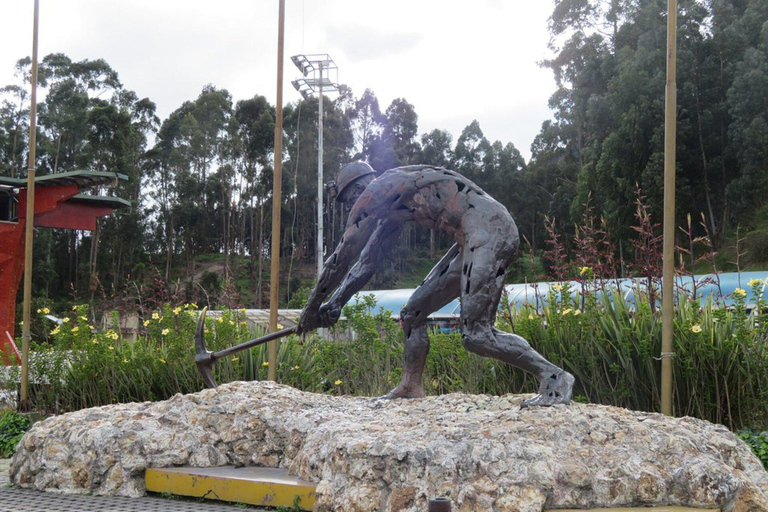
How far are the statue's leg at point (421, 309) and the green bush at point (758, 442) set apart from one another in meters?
2.16

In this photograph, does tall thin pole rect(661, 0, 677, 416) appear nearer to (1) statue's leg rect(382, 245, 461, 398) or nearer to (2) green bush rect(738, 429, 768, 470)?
(2) green bush rect(738, 429, 768, 470)

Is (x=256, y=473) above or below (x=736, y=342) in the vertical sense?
below

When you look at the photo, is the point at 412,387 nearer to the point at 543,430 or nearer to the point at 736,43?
the point at 543,430

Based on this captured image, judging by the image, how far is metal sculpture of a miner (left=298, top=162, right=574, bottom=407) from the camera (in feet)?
16.0

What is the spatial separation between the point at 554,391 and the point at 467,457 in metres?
0.96

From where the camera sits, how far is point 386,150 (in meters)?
42.5

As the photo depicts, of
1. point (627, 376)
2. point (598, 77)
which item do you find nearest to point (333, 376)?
point (627, 376)

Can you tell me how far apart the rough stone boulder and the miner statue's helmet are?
158 centimetres

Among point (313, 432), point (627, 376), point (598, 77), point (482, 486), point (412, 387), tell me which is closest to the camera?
point (482, 486)

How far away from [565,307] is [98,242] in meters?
38.2

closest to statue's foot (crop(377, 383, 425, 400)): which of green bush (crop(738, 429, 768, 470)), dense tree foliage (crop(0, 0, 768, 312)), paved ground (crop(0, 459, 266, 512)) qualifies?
paved ground (crop(0, 459, 266, 512))

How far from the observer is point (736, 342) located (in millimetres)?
5879

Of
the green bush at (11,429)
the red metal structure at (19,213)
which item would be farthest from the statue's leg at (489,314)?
the red metal structure at (19,213)

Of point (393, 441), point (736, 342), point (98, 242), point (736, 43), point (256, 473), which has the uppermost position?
point (736, 43)
